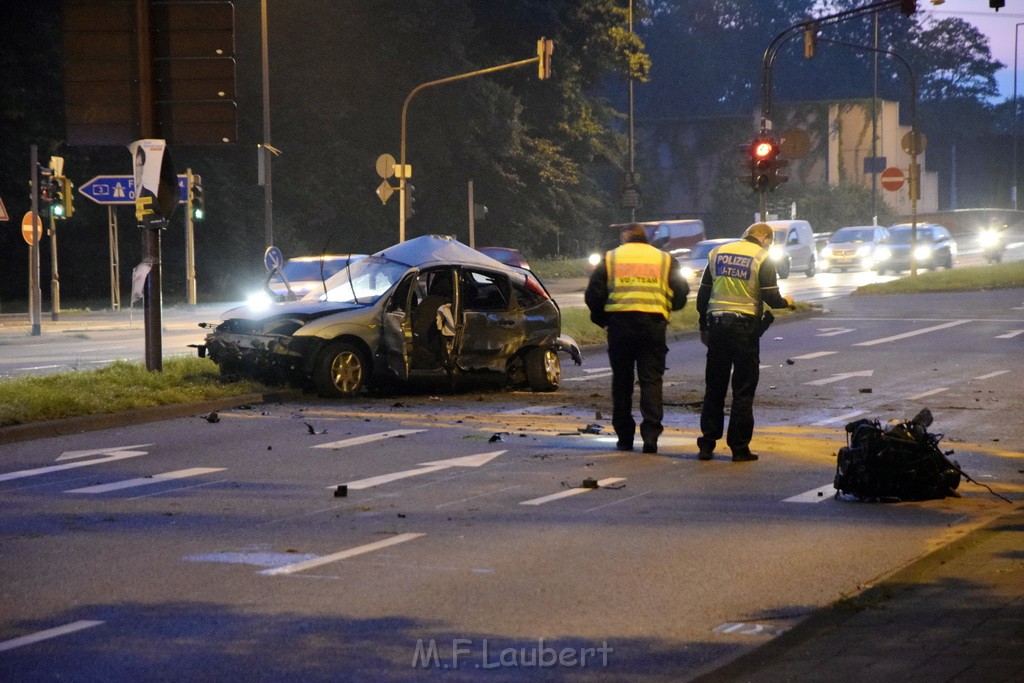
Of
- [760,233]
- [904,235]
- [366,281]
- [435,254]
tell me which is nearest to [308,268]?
[366,281]

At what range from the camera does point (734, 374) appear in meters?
12.1

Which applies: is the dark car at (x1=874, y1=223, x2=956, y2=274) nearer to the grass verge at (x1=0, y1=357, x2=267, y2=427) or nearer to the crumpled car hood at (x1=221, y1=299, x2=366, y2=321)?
the crumpled car hood at (x1=221, y1=299, x2=366, y2=321)

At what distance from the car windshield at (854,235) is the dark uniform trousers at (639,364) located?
1754 inches

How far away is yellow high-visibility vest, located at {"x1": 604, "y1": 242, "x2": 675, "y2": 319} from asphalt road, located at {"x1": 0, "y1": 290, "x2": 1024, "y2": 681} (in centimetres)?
117

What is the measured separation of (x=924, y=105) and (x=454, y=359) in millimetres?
103801

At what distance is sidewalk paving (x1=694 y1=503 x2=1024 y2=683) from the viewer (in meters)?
5.69

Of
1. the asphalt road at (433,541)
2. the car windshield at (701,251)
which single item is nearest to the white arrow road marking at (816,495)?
the asphalt road at (433,541)

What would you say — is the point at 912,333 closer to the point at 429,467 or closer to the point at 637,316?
the point at 637,316

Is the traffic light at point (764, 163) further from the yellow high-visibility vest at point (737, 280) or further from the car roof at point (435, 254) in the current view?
the yellow high-visibility vest at point (737, 280)

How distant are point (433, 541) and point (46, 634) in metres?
2.57

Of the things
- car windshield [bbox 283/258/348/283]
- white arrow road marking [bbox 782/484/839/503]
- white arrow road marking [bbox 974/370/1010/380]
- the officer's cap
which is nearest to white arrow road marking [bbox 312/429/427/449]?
the officer's cap

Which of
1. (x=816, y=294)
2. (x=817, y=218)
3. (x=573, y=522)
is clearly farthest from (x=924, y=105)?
(x=573, y=522)

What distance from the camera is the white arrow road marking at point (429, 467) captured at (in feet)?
35.8

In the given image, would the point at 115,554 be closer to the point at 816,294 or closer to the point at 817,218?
the point at 816,294
